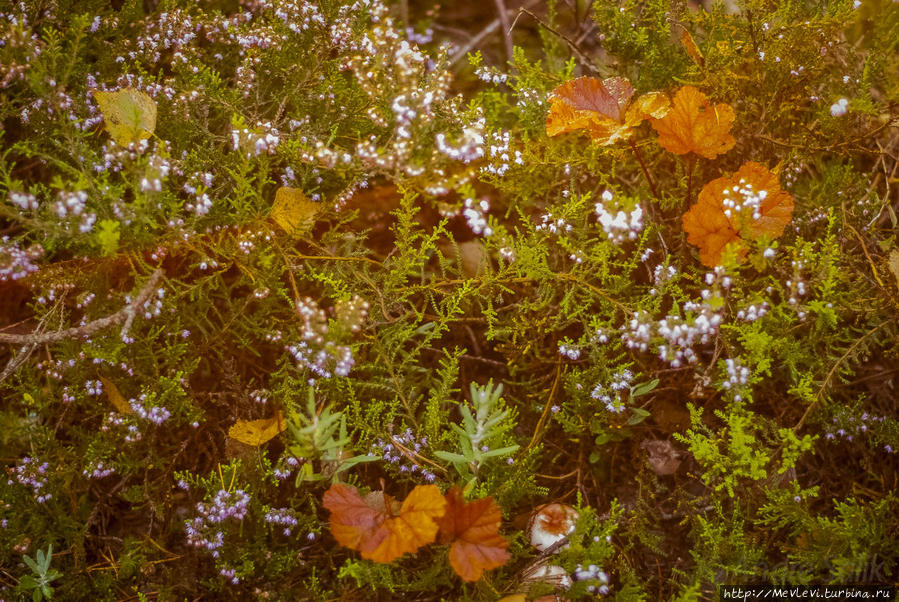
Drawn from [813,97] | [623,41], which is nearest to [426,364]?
[623,41]

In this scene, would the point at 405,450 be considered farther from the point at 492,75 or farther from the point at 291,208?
the point at 492,75

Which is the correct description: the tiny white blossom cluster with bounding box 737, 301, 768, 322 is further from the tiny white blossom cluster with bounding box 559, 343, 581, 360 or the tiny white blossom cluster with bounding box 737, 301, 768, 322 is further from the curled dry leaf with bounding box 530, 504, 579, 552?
the curled dry leaf with bounding box 530, 504, 579, 552

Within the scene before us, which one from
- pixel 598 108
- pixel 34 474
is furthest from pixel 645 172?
pixel 34 474

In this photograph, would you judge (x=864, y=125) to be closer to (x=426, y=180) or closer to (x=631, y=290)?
(x=631, y=290)

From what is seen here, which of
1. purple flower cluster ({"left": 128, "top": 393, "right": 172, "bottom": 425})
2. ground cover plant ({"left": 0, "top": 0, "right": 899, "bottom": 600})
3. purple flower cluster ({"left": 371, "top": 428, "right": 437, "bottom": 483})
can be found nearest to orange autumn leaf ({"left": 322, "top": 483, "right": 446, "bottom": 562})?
ground cover plant ({"left": 0, "top": 0, "right": 899, "bottom": 600})

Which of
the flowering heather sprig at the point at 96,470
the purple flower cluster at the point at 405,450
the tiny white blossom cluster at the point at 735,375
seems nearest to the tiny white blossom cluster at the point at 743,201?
the tiny white blossom cluster at the point at 735,375

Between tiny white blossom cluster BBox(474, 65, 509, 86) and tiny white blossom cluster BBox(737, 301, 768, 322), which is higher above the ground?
tiny white blossom cluster BBox(474, 65, 509, 86)
